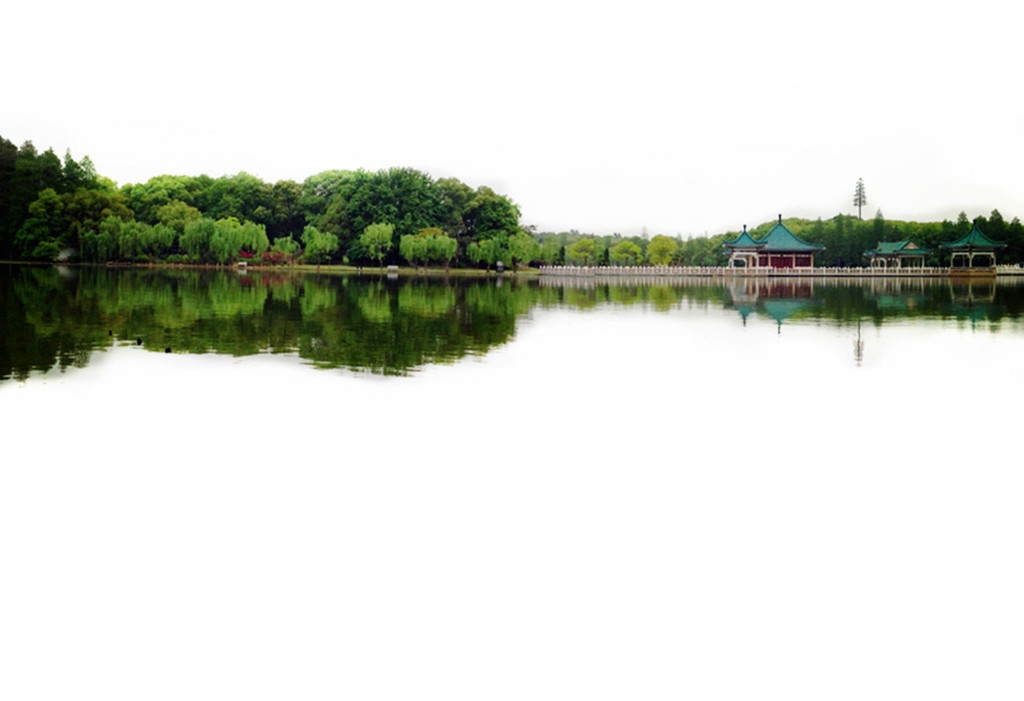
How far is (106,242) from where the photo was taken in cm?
5538

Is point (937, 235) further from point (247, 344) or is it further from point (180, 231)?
point (247, 344)

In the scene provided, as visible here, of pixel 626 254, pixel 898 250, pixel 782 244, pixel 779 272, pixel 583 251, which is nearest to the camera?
pixel 779 272

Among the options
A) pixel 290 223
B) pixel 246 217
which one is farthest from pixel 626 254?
pixel 246 217

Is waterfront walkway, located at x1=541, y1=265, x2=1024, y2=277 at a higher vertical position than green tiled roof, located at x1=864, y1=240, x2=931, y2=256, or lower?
lower

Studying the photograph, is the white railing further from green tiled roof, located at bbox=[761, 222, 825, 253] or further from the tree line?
the tree line

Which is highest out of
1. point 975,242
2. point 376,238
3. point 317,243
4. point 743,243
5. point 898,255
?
point 376,238

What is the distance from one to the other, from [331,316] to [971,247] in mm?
56626

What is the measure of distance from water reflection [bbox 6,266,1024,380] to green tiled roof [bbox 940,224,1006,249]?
30.3 m

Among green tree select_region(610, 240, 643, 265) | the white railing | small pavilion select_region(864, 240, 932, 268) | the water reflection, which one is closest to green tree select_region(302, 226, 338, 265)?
the white railing

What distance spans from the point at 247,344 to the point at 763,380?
859cm

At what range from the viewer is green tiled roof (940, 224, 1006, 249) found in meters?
61.8

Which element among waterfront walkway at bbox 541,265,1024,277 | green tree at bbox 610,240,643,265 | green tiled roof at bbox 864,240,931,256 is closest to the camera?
waterfront walkway at bbox 541,265,1024,277

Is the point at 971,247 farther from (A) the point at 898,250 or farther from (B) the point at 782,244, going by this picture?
(B) the point at 782,244

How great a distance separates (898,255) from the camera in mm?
65688
